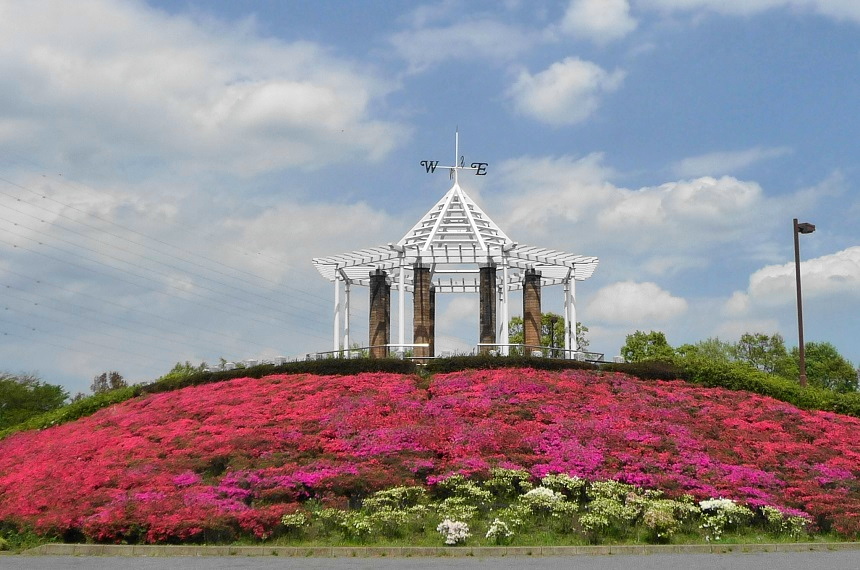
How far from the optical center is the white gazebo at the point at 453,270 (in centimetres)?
3747

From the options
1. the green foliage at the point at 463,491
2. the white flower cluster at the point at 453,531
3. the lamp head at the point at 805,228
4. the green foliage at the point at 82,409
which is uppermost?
the lamp head at the point at 805,228

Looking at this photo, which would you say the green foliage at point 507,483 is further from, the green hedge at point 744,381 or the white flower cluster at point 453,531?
the green hedge at point 744,381

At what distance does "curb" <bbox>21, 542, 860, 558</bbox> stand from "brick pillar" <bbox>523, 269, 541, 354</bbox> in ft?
79.2

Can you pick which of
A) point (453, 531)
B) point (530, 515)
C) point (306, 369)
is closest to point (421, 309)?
point (306, 369)

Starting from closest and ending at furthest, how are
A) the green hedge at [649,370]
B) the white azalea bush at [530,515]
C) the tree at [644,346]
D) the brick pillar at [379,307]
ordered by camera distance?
1. the white azalea bush at [530,515]
2. the green hedge at [649,370]
3. the brick pillar at [379,307]
4. the tree at [644,346]

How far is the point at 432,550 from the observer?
1653 cm

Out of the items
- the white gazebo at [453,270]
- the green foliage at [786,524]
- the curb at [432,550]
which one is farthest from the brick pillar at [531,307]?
the curb at [432,550]

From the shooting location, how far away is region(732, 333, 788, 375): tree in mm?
72312

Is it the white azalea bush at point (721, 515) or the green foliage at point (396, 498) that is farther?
the green foliage at point (396, 498)

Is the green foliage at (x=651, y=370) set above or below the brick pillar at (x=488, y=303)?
below

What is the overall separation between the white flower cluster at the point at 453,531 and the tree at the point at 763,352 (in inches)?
2310

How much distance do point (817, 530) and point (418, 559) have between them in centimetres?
873

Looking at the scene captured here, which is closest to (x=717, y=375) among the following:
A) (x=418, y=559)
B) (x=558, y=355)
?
(x=558, y=355)

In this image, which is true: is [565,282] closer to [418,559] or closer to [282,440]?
[282,440]
